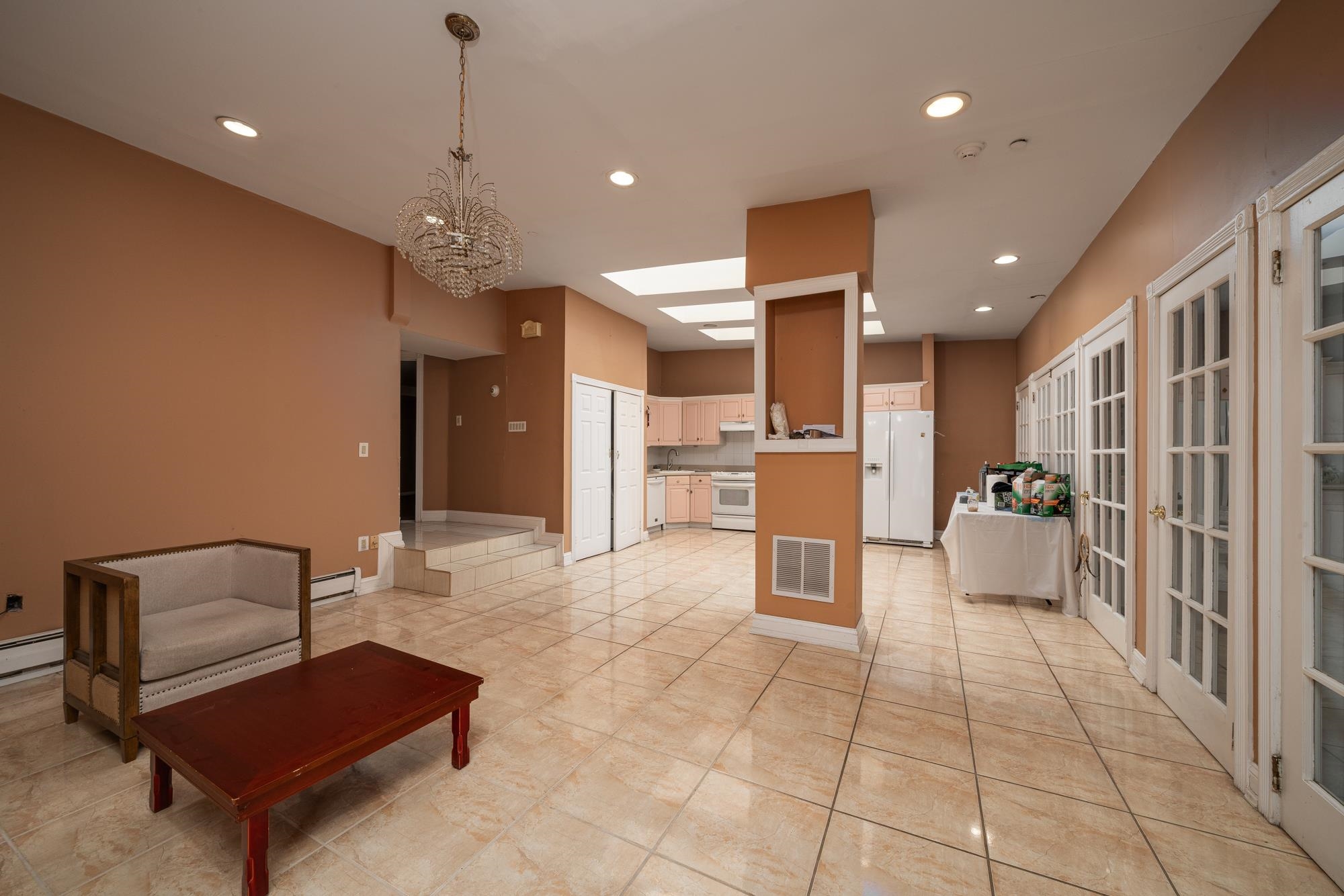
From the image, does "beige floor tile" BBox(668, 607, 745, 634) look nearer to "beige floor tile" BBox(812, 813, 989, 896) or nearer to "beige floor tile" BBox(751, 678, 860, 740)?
"beige floor tile" BBox(751, 678, 860, 740)

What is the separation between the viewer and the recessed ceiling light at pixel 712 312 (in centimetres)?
641

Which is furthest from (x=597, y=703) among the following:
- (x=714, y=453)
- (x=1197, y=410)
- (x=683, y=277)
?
(x=714, y=453)

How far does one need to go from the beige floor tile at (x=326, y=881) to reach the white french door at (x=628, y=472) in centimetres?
496

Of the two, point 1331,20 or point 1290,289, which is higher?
point 1331,20

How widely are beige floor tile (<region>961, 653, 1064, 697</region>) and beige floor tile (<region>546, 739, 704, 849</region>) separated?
1879mm

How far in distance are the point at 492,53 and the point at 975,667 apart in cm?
403

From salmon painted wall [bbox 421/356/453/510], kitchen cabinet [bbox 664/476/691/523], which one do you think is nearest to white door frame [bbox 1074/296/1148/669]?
kitchen cabinet [bbox 664/476/691/523]

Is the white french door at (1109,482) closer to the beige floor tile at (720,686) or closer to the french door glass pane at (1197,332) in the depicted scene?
the french door glass pane at (1197,332)

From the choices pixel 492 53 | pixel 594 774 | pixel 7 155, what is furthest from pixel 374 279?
pixel 594 774

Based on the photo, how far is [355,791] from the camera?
6.33ft

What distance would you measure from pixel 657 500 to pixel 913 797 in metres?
6.47

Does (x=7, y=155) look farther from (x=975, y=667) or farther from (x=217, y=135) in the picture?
(x=975, y=667)

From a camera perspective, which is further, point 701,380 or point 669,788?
point 701,380

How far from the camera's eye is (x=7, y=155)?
8.89 feet
